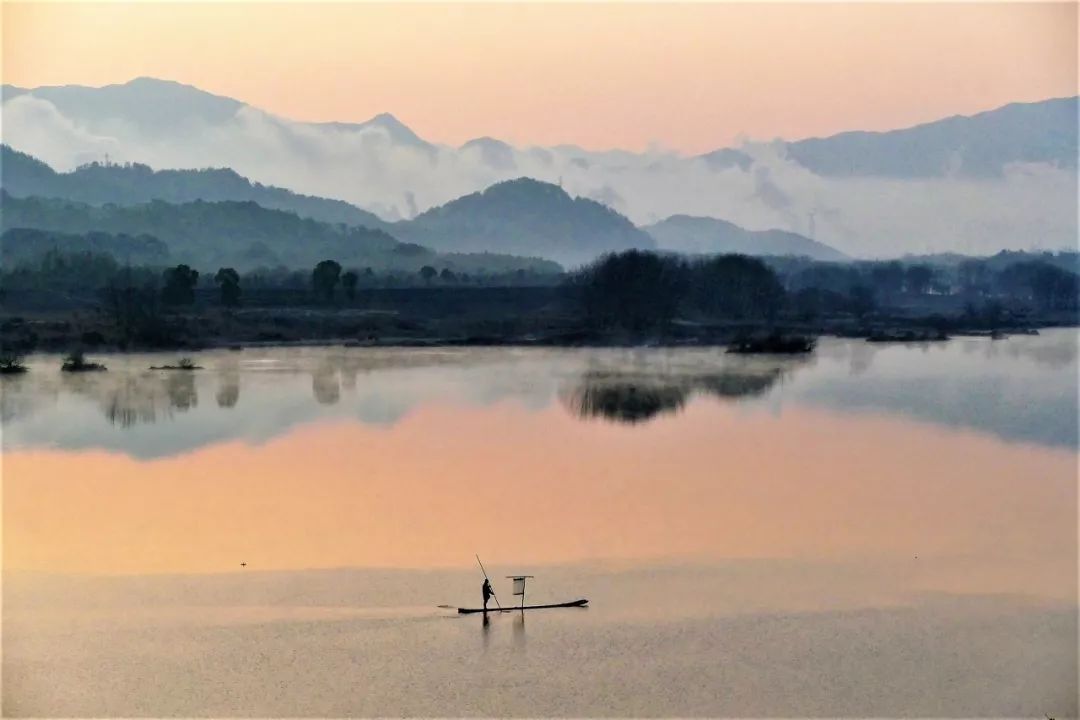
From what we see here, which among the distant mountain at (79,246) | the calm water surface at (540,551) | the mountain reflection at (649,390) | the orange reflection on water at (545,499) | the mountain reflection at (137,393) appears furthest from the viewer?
the distant mountain at (79,246)

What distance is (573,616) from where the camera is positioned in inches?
464

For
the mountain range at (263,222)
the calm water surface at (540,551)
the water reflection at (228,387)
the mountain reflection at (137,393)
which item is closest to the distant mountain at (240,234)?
the mountain range at (263,222)

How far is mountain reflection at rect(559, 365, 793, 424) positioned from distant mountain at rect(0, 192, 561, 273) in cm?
5612

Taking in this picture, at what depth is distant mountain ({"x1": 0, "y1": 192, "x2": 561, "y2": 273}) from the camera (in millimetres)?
92875

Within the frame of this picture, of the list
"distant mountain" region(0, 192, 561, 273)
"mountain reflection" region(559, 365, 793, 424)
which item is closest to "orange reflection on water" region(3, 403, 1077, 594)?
"mountain reflection" region(559, 365, 793, 424)

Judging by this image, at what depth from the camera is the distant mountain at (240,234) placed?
92.9m

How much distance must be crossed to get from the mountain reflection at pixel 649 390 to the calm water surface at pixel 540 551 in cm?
26

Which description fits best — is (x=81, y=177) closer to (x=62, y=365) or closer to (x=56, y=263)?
(x=56, y=263)

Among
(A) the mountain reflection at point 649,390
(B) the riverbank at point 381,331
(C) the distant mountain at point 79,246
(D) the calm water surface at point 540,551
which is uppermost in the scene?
(C) the distant mountain at point 79,246

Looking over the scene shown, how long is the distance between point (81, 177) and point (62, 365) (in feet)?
281

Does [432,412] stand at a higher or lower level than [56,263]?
lower

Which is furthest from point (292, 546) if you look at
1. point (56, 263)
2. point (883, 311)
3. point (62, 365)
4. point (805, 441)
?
point (883, 311)

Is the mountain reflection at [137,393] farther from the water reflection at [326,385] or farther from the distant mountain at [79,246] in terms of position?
the distant mountain at [79,246]

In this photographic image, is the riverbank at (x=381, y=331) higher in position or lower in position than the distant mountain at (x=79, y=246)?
lower
